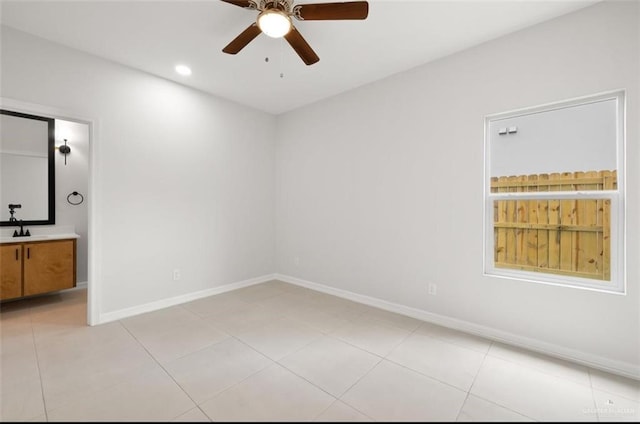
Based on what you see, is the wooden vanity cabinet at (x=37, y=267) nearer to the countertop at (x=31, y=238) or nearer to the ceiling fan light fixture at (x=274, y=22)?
the countertop at (x=31, y=238)

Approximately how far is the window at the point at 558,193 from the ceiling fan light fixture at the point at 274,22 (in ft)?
6.55

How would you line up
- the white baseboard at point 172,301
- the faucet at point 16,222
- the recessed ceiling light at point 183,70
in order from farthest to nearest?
the faucet at point 16,222
the recessed ceiling light at point 183,70
the white baseboard at point 172,301

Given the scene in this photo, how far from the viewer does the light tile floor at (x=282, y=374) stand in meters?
1.58

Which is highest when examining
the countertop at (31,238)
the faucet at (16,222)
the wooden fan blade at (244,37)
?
the wooden fan blade at (244,37)

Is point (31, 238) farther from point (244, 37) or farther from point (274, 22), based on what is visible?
point (274, 22)

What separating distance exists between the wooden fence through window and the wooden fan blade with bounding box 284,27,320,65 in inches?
79.9

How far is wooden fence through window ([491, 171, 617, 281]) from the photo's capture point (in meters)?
2.11

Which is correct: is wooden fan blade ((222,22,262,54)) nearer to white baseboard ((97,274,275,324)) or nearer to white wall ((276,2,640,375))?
white wall ((276,2,640,375))

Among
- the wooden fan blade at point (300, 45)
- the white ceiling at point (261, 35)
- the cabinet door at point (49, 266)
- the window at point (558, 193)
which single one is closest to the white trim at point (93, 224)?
the white ceiling at point (261, 35)

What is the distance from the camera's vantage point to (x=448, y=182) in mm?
2732

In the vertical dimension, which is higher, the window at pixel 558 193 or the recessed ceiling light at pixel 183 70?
the recessed ceiling light at pixel 183 70

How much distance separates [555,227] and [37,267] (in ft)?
18.1

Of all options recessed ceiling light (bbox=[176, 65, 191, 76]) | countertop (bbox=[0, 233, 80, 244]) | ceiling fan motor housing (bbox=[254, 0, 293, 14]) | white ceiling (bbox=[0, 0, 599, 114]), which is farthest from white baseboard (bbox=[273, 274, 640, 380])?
countertop (bbox=[0, 233, 80, 244])

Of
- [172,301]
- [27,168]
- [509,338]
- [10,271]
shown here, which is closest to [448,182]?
[509,338]
